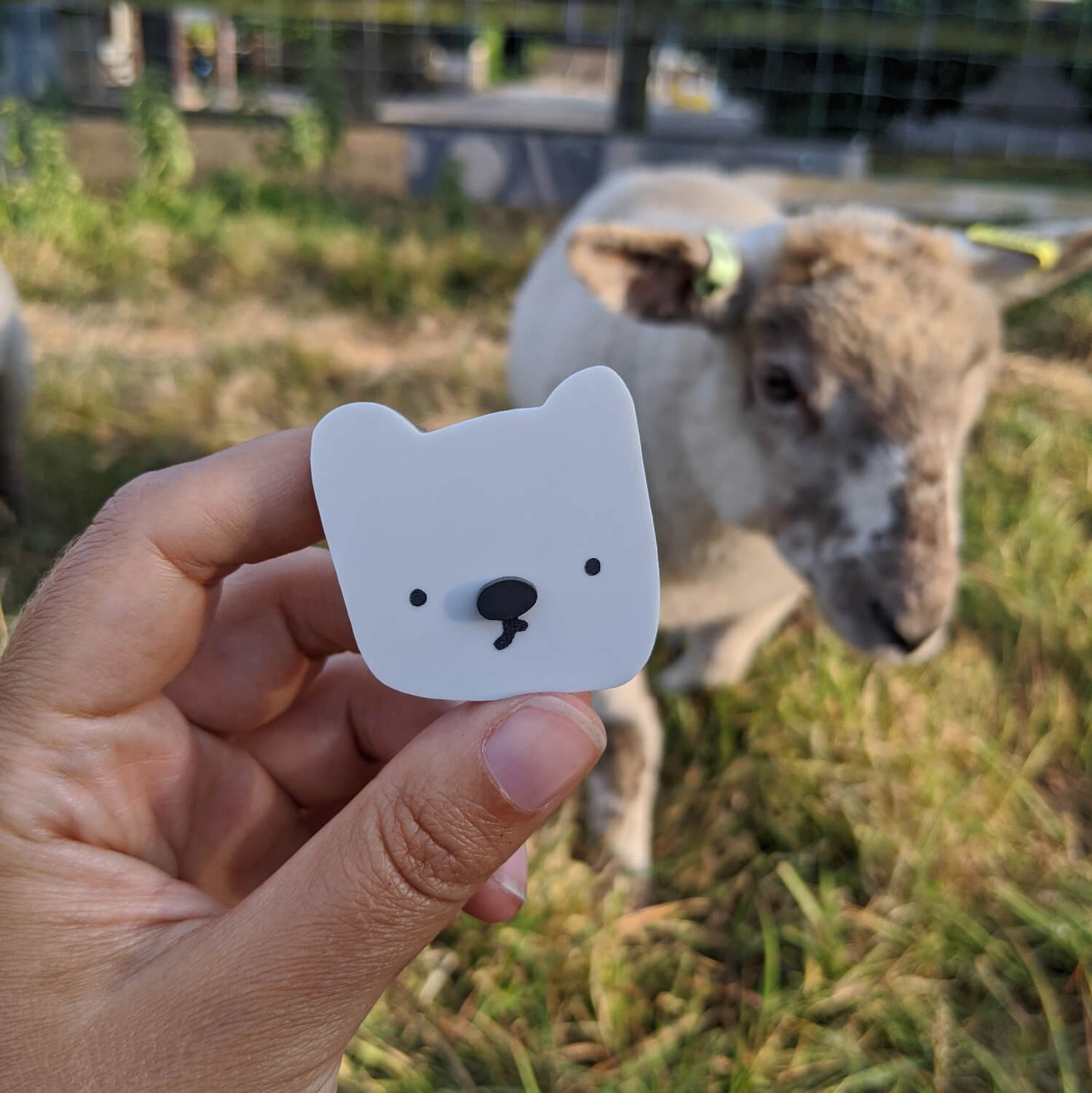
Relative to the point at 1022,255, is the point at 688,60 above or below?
above

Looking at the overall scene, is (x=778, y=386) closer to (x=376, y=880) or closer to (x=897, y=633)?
(x=897, y=633)

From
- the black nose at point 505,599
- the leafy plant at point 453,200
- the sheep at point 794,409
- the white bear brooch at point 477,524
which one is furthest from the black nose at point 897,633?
the leafy plant at point 453,200

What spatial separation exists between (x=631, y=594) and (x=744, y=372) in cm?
131

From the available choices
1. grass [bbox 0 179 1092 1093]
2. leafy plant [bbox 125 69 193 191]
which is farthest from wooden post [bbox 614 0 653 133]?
grass [bbox 0 179 1092 1093]

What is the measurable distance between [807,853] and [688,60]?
9.62m

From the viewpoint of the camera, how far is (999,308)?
2443mm

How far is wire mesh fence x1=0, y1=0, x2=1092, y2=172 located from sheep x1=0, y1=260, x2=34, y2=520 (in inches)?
192

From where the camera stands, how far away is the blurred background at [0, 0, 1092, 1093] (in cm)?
209

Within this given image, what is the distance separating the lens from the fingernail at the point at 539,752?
1.06 meters

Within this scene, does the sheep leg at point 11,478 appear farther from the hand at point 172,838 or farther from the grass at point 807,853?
the hand at point 172,838

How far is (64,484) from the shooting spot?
3500 mm

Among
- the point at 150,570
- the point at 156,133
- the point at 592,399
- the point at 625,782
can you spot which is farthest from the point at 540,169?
the point at 150,570

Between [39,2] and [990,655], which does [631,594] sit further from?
[39,2]

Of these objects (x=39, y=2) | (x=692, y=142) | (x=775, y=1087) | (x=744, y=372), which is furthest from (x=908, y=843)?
(x=39, y=2)
